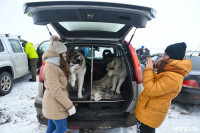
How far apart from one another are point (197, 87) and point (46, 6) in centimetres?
391

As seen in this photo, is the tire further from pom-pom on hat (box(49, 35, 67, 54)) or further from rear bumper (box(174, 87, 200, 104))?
rear bumper (box(174, 87, 200, 104))

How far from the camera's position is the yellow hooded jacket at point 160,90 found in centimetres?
134


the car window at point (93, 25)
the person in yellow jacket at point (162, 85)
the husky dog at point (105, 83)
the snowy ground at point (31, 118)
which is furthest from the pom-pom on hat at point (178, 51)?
the husky dog at point (105, 83)

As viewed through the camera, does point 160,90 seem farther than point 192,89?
No

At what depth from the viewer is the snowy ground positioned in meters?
2.50

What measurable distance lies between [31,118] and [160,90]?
2.99 metres

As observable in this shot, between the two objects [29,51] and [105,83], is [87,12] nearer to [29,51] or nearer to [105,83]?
[105,83]

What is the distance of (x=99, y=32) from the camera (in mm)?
2311

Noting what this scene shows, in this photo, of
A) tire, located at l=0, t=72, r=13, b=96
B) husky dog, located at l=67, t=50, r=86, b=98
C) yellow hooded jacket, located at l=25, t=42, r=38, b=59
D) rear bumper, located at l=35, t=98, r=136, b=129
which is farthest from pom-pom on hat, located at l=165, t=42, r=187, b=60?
yellow hooded jacket, located at l=25, t=42, r=38, b=59

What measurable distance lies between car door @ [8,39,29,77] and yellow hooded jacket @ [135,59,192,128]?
16.3ft

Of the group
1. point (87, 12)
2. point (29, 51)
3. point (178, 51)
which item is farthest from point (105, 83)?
point (29, 51)

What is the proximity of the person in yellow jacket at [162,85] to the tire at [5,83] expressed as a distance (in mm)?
4556

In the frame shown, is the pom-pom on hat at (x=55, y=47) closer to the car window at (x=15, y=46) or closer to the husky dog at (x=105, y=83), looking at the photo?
the husky dog at (x=105, y=83)

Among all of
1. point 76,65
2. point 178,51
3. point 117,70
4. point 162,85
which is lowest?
point 117,70
